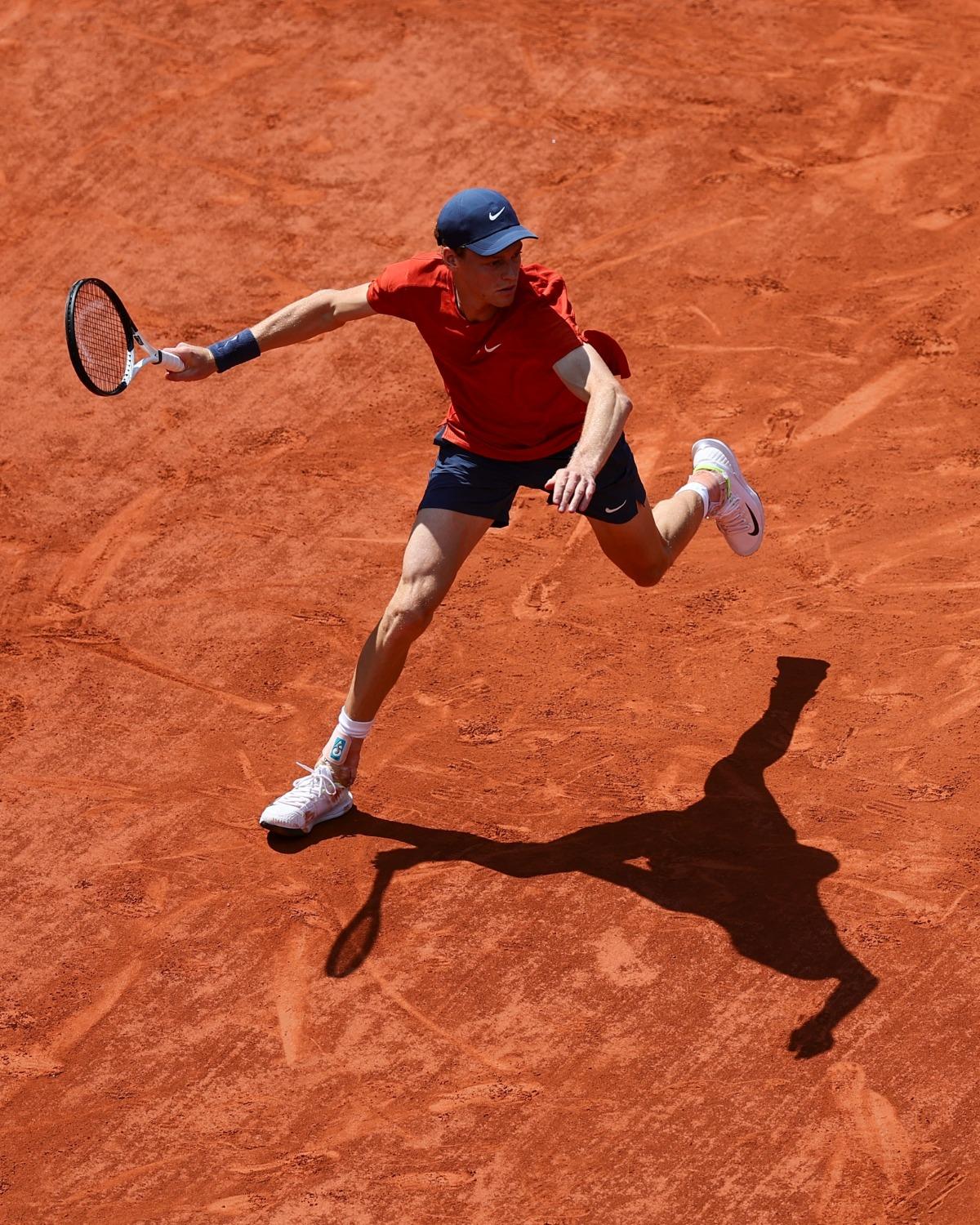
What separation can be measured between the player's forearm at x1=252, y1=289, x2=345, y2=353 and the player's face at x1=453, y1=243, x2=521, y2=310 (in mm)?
640

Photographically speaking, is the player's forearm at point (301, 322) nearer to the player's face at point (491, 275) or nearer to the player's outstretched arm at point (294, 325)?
the player's outstretched arm at point (294, 325)

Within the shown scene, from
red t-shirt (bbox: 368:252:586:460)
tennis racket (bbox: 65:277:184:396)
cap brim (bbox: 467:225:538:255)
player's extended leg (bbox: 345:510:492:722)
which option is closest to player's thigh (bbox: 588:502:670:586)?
Answer: red t-shirt (bbox: 368:252:586:460)

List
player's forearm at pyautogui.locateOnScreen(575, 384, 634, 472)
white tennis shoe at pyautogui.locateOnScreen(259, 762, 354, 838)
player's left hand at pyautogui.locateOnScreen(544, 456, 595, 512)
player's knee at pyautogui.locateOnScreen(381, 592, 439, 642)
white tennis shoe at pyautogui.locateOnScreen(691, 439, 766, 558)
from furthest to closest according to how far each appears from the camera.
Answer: white tennis shoe at pyautogui.locateOnScreen(691, 439, 766, 558), white tennis shoe at pyautogui.locateOnScreen(259, 762, 354, 838), player's knee at pyautogui.locateOnScreen(381, 592, 439, 642), player's forearm at pyautogui.locateOnScreen(575, 384, 634, 472), player's left hand at pyautogui.locateOnScreen(544, 456, 595, 512)

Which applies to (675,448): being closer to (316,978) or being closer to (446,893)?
(446,893)

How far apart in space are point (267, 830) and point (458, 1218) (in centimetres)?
193

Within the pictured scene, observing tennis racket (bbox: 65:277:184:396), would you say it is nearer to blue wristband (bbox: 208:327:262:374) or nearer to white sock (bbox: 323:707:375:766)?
blue wristband (bbox: 208:327:262:374)

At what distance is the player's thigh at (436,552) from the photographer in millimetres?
6020

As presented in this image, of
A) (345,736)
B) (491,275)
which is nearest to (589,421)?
(491,275)

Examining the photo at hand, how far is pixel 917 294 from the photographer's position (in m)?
9.17

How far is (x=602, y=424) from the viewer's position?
18.2ft

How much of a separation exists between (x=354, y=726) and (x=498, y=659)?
1.08 meters

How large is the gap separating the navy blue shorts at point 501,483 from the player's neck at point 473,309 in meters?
0.54

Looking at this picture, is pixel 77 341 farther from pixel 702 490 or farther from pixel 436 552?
pixel 702 490

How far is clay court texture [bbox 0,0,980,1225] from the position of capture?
5219 mm
